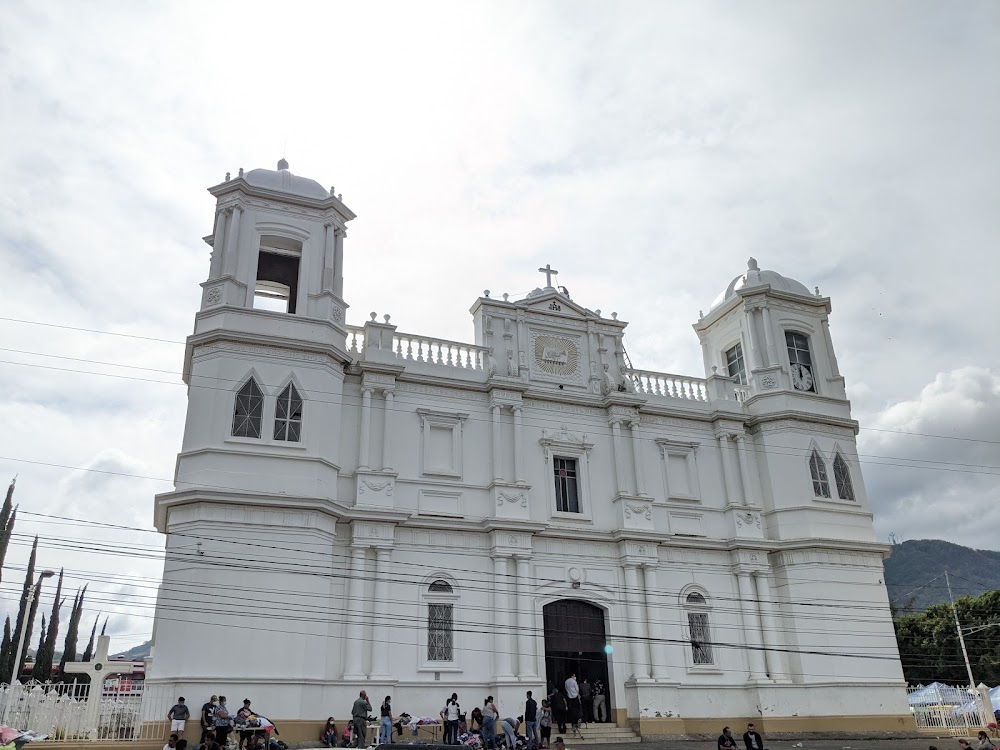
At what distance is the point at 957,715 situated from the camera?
26141mm

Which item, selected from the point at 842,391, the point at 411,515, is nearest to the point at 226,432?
the point at 411,515

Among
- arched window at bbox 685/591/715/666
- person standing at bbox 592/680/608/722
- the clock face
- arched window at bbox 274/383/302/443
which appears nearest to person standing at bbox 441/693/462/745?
person standing at bbox 592/680/608/722

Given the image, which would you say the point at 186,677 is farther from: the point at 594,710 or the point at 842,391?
the point at 842,391

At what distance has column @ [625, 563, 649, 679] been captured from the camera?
22188mm

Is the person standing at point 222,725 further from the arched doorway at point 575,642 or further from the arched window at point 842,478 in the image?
the arched window at point 842,478

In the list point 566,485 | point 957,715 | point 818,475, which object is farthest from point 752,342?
point 957,715

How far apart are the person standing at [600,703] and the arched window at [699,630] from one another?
2.84 meters

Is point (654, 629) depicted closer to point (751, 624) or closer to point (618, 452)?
point (751, 624)

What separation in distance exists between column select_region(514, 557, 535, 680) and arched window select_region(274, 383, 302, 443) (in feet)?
22.1

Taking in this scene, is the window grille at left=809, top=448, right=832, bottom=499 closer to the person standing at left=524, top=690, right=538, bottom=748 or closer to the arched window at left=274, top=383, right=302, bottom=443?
the person standing at left=524, top=690, right=538, bottom=748

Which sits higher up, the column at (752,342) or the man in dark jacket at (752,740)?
the column at (752,342)

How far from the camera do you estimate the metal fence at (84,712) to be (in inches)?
647

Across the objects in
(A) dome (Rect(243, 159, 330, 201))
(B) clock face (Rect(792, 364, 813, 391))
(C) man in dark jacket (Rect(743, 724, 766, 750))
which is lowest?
(C) man in dark jacket (Rect(743, 724, 766, 750))

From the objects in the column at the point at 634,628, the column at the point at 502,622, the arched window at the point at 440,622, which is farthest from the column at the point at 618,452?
the arched window at the point at 440,622
